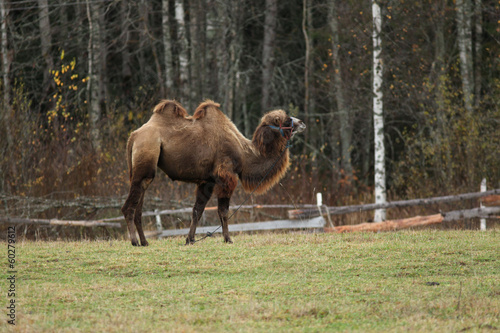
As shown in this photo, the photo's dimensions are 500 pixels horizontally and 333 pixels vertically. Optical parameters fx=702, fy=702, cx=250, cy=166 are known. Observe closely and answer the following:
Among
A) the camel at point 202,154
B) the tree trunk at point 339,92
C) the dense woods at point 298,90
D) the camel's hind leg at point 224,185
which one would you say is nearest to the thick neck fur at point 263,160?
the camel at point 202,154

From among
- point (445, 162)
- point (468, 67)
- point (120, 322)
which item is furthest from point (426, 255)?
point (468, 67)

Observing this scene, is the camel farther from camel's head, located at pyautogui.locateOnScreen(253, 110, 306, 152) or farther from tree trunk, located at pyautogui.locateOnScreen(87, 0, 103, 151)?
tree trunk, located at pyautogui.locateOnScreen(87, 0, 103, 151)

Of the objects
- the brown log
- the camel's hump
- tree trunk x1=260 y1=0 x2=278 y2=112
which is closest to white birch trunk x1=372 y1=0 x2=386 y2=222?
the brown log

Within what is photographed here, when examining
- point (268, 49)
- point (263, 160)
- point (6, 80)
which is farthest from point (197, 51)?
point (263, 160)

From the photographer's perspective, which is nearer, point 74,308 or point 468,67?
point 74,308

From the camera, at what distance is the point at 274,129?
1191cm

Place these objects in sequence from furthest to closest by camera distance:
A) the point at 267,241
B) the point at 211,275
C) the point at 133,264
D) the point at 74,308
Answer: the point at 267,241 → the point at 133,264 → the point at 211,275 → the point at 74,308

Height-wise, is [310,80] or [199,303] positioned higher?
[310,80]

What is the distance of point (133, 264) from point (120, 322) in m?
3.09

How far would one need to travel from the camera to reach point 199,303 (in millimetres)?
7188

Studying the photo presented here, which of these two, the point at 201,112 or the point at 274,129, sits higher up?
the point at 201,112

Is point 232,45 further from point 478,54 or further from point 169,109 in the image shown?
point 169,109

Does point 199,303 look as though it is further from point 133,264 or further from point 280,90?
point 280,90

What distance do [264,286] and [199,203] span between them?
3.85 m
